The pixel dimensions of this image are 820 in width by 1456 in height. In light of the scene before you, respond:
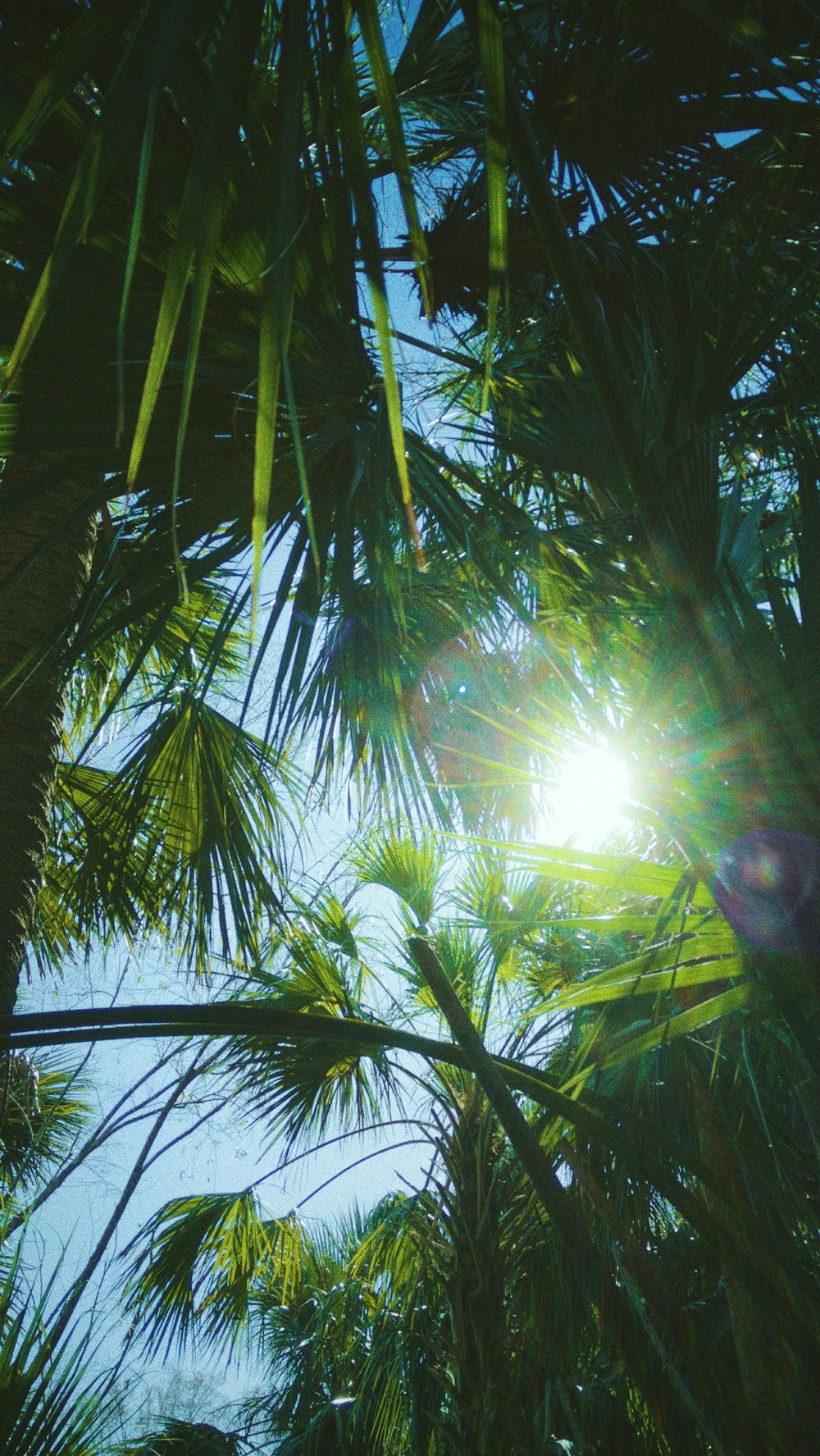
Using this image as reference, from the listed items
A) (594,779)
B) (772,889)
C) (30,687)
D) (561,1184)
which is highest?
(30,687)

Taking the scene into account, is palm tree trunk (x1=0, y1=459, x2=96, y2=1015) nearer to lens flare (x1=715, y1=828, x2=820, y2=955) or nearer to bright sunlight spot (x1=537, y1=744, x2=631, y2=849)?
bright sunlight spot (x1=537, y1=744, x2=631, y2=849)

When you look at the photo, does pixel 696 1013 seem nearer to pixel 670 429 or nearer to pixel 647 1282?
pixel 647 1282

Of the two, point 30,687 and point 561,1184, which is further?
point 30,687

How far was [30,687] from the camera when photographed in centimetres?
162

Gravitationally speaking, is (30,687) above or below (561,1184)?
above

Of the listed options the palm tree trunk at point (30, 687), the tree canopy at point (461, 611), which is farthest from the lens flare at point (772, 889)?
the palm tree trunk at point (30, 687)

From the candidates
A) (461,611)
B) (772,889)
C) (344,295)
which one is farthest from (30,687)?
(772,889)

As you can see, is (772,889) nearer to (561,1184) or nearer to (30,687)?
(561,1184)

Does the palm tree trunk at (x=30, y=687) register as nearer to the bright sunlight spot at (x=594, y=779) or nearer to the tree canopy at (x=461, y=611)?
the tree canopy at (x=461, y=611)

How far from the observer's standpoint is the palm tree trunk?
4.82ft

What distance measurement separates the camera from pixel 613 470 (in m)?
1.12

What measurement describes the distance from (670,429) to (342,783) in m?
1.29

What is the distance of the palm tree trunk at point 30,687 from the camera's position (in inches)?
57.8

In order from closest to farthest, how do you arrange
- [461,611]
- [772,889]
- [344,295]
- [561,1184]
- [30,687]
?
[772,889], [344,295], [561,1184], [30,687], [461,611]
